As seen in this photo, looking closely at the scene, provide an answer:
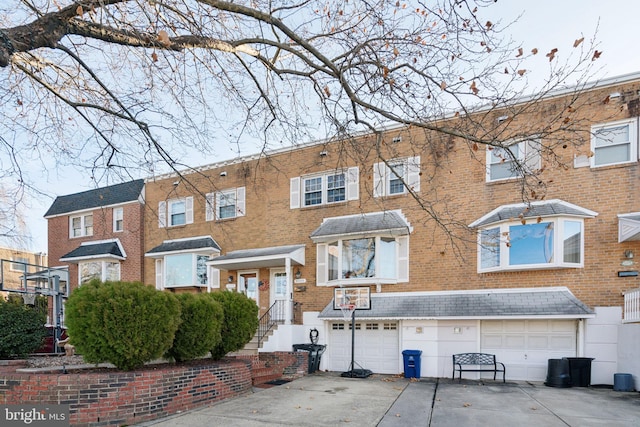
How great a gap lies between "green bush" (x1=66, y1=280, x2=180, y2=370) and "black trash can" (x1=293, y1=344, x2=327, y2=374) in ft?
21.4

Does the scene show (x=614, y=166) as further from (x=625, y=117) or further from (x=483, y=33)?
(x=483, y=33)

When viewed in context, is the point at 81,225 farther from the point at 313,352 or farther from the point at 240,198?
the point at 313,352

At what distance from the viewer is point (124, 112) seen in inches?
280

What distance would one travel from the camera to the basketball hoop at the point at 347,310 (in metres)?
13.5

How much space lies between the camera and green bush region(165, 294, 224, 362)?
9000 millimetres

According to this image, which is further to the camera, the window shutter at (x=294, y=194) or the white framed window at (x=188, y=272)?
the white framed window at (x=188, y=272)

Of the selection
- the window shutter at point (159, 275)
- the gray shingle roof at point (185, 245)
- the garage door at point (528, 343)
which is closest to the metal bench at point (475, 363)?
the garage door at point (528, 343)

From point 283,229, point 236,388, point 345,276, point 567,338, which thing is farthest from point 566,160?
point 236,388

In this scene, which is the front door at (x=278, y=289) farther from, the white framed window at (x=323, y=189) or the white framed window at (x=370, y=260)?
the white framed window at (x=323, y=189)

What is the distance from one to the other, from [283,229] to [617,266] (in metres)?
10.7

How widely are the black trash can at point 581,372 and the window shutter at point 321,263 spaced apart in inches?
306

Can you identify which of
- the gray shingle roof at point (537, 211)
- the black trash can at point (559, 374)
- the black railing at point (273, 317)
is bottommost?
the black trash can at point (559, 374)

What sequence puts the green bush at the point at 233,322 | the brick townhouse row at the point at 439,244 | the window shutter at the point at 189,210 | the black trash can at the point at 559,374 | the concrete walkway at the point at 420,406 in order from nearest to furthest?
the concrete walkway at the point at 420,406 → the green bush at the point at 233,322 → the black trash can at the point at 559,374 → the brick townhouse row at the point at 439,244 → the window shutter at the point at 189,210

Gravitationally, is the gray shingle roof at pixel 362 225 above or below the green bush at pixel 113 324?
above
